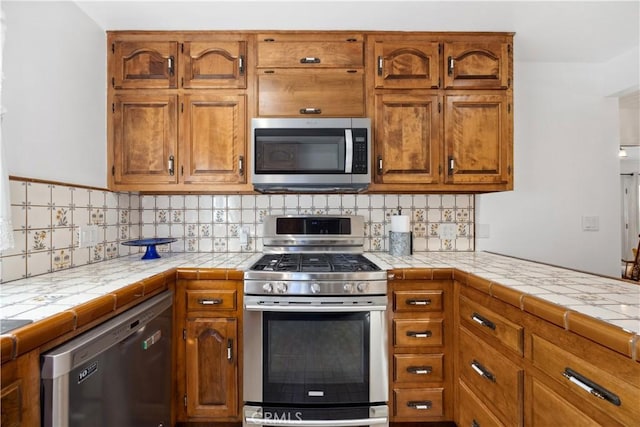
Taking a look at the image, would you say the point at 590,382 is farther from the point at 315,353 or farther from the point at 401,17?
the point at 401,17

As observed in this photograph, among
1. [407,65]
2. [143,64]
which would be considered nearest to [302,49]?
[407,65]

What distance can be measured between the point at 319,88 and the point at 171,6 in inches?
36.5

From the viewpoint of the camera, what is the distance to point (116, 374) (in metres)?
1.10

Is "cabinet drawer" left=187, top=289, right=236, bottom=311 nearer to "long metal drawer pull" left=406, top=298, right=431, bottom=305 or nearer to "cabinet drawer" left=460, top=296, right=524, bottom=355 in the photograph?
"long metal drawer pull" left=406, top=298, right=431, bottom=305

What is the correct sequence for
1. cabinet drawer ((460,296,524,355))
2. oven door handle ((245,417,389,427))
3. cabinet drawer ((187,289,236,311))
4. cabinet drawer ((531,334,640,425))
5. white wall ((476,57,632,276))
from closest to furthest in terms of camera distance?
cabinet drawer ((531,334,640,425)) → cabinet drawer ((460,296,524,355)) → oven door handle ((245,417,389,427)) → cabinet drawer ((187,289,236,311)) → white wall ((476,57,632,276))

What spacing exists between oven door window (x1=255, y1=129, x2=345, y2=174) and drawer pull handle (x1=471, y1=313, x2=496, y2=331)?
105 centimetres

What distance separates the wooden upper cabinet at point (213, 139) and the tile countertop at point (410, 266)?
0.56 meters

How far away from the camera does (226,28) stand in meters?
1.91

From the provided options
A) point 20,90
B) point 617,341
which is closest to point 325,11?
point 20,90

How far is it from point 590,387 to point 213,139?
205 centimetres

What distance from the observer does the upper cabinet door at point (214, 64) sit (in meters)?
1.93

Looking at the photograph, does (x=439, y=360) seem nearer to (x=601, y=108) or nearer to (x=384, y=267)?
(x=384, y=267)

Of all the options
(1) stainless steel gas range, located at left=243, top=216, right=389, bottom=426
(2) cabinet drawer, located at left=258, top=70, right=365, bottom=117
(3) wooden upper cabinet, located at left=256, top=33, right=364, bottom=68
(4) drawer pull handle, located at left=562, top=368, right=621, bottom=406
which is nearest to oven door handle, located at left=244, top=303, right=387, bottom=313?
(1) stainless steel gas range, located at left=243, top=216, right=389, bottom=426

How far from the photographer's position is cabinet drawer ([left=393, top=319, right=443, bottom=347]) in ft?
5.42
